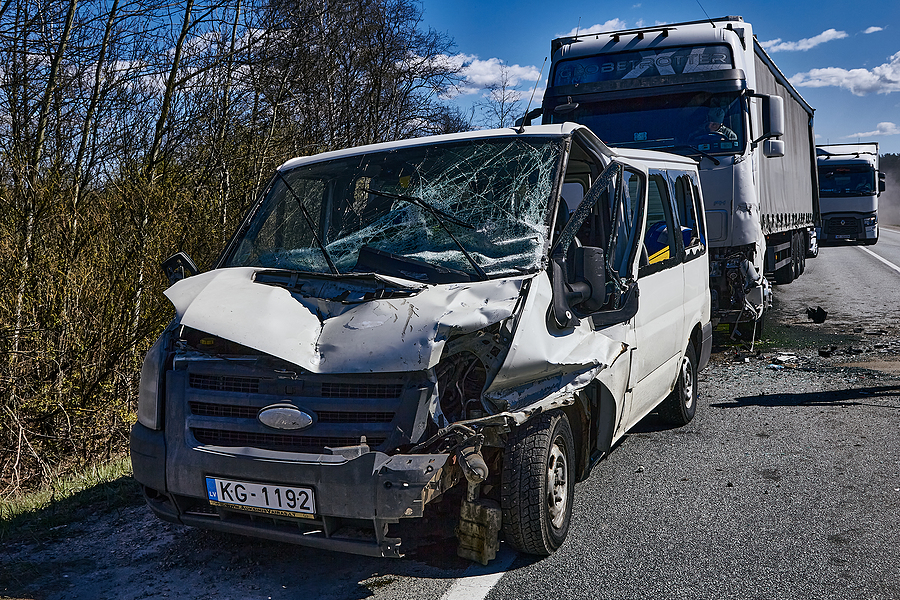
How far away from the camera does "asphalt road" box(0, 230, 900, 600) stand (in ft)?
11.4

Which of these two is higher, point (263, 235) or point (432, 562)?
point (263, 235)

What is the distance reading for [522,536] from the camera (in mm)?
3596

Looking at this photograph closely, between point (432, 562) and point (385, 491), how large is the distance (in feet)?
2.72

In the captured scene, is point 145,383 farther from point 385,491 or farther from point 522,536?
point 522,536

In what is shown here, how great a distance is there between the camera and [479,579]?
3568 millimetres

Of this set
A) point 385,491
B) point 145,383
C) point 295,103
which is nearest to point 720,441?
point 385,491

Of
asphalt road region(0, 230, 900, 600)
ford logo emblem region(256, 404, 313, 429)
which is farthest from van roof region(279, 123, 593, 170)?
asphalt road region(0, 230, 900, 600)

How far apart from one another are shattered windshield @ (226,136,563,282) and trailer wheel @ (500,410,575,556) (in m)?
0.79

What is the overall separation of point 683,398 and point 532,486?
9.98ft

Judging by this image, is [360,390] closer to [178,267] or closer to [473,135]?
Result: [178,267]

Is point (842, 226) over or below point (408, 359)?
over

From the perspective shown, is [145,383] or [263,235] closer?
[145,383]

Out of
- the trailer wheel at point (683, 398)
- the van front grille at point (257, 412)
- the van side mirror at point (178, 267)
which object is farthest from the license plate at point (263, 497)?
the trailer wheel at point (683, 398)

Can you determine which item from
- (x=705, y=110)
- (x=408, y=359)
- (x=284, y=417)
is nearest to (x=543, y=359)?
(x=408, y=359)
